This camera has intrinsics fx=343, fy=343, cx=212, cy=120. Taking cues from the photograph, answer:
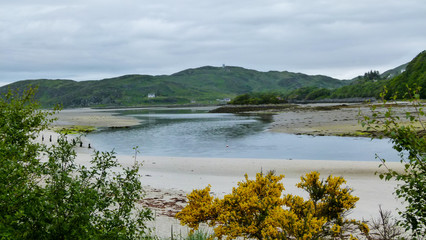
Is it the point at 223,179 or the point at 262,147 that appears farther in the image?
the point at 262,147

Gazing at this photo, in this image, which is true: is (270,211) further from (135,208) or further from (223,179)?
(223,179)

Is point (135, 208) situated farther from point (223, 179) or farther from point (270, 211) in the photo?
point (223, 179)

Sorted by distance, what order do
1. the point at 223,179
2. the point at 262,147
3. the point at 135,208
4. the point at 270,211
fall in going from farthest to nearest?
the point at 262,147 < the point at 223,179 < the point at 135,208 < the point at 270,211

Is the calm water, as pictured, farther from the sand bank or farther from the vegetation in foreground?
the vegetation in foreground

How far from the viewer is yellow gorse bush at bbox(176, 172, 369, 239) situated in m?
5.25

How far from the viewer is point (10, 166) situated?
17.9 ft

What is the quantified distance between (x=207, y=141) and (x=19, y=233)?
40.5 m

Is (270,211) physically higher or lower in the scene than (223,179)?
higher

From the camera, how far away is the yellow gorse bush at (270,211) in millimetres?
5254

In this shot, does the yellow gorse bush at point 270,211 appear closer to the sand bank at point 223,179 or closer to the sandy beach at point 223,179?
the sandy beach at point 223,179

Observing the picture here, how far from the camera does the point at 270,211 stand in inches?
227

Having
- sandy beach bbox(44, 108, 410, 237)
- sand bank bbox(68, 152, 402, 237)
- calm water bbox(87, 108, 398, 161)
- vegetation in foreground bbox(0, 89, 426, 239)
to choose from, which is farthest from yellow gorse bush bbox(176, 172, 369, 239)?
calm water bbox(87, 108, 398, 161)

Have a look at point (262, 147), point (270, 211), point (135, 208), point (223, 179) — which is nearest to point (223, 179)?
point (223, 179)

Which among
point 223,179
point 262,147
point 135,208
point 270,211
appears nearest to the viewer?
point 270,211
